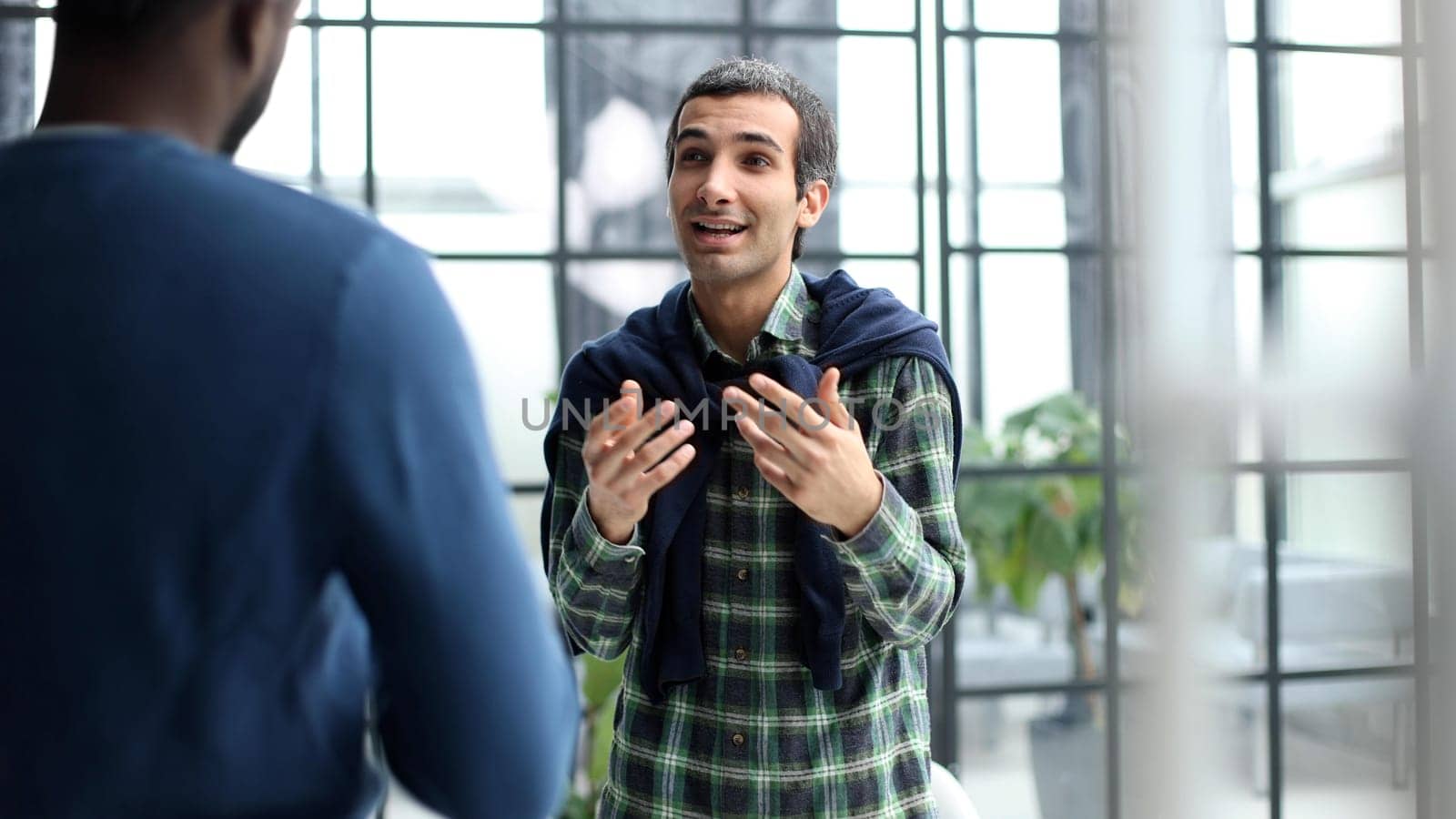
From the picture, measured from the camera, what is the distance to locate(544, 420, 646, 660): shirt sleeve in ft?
4.32

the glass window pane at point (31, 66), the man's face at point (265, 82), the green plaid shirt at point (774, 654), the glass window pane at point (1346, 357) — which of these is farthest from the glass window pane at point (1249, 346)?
the glass window pane at point (31, 66)

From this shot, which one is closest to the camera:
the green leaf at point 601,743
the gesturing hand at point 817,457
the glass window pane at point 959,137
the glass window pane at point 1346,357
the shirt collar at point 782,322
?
the glass window pane at point 1346,357

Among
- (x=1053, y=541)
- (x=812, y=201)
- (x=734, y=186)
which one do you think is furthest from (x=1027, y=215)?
(x=734, y=186)

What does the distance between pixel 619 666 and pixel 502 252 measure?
103 cm

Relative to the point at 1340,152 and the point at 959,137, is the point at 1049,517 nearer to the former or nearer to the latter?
the point at 959,137

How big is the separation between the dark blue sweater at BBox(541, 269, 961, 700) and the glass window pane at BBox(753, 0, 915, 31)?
68.4 inches

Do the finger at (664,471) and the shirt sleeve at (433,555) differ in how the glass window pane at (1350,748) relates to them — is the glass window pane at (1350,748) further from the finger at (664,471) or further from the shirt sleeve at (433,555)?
the finger at (664,471)

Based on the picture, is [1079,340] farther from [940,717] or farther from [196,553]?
[196,553]

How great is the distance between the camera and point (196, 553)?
2.15 ft

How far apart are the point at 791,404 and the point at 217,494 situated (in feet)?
2.15

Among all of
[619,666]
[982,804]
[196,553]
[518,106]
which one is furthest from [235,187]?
[982,804]

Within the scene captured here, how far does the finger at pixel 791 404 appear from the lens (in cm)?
120

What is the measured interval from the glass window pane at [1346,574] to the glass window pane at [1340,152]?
0.38 ft

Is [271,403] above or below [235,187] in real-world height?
below
